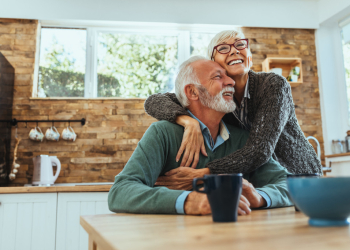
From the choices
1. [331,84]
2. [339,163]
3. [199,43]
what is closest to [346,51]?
[331,84]

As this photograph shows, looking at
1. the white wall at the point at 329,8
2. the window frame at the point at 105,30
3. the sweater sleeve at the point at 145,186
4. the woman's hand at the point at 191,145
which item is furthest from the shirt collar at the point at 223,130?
the white wall at the point at 329,8

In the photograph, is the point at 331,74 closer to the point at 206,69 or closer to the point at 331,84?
the point at 331,84

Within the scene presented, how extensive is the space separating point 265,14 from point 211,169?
→ 2997 mm

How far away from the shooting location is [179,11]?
353cm

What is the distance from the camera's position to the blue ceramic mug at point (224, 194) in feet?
2.07

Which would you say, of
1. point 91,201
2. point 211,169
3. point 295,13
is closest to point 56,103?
point 91,201

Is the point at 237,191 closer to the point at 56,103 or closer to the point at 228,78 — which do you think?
the point at 228,78

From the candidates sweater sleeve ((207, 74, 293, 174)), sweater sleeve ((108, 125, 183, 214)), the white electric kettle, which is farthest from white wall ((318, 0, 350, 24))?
the white electric kettle

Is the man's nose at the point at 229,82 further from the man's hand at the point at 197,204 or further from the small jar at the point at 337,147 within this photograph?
the small jar at the point at 337,147

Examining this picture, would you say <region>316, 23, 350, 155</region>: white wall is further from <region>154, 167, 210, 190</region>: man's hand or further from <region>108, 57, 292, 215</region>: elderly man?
Answer: <region>154, 167, 210, 190</region>: man's hand

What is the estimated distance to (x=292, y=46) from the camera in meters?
3.66

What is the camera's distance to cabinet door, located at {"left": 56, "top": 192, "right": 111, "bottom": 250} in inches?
91.2

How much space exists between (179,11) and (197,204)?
3117 millimetres

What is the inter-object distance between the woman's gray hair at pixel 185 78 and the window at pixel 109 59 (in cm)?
193
